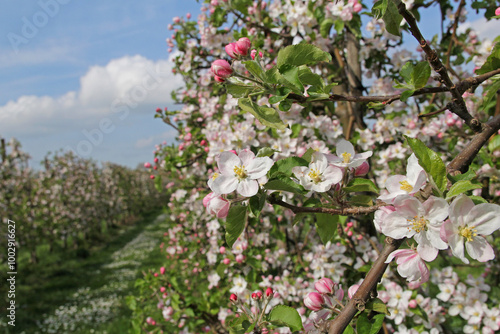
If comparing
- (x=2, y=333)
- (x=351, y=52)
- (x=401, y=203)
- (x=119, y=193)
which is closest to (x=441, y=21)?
(x=351, y=52)

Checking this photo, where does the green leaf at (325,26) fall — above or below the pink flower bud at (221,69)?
above

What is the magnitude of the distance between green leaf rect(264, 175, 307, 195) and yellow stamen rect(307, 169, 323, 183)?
5cm

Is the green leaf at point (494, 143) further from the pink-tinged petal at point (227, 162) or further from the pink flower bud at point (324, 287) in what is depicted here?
the pink-tinged petal at point (227, 162)

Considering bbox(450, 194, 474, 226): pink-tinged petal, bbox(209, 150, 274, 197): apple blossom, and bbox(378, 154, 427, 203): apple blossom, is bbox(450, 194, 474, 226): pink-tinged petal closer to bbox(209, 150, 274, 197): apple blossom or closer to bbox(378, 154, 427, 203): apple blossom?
bbox(378, 154, 427, 203): apple blossom

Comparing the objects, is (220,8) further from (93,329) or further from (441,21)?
(93,329)

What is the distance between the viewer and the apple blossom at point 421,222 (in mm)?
632

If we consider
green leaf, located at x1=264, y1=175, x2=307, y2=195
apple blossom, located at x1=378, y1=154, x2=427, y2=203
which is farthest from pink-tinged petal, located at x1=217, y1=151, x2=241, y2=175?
apple blossom, located at x1=378, y1=154, x2=427, y2=203

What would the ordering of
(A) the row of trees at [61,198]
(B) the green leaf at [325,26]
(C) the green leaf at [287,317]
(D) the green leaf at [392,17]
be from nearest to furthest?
(D) the green leaf at [392,17], (C) the green leaf at [287,317], (B) the green leaf at [325,26], (A) the row of trees at [61,198]

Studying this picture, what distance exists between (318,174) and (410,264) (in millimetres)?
270

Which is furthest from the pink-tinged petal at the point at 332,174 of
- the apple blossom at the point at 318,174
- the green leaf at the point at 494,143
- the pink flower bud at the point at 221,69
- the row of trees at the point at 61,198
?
the row of trees at the point at 61,198

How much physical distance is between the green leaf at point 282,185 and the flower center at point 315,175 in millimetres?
53

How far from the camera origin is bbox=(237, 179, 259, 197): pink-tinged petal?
757mm

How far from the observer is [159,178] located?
3.16m

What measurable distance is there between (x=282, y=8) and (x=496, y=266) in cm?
268
